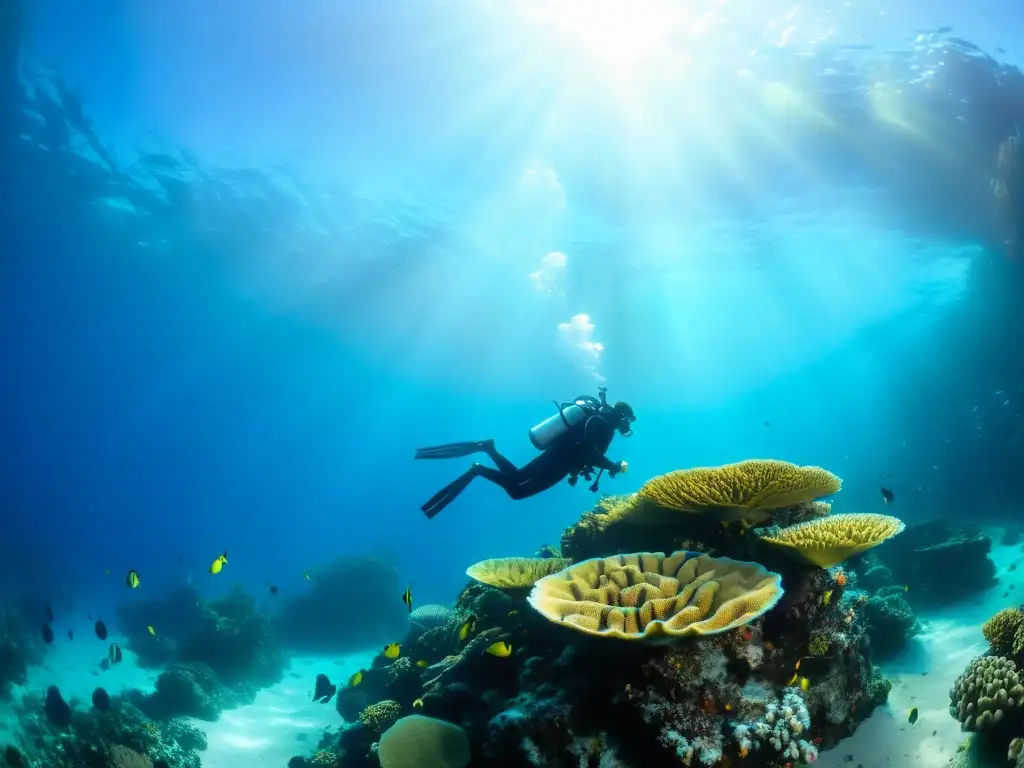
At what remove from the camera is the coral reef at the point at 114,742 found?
29.1 ft

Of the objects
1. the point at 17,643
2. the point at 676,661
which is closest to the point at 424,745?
the point at 676,661

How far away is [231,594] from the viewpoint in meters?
20.4

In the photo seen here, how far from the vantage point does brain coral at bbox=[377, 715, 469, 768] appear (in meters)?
3.97

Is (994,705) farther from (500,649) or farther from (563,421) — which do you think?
(563,421)

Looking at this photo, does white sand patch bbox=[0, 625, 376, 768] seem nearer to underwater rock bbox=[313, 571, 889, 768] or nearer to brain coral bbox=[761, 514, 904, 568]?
underwater rock bbox=[313, 571, 889, 768]

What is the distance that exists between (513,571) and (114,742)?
9236 mm

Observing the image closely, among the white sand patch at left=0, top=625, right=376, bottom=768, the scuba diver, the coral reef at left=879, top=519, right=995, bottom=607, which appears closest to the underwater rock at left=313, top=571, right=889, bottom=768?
the scuba diver

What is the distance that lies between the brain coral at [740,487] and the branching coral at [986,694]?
1.90m

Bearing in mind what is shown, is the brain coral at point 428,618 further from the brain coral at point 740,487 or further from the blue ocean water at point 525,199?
the blue ocean water at point 525,199

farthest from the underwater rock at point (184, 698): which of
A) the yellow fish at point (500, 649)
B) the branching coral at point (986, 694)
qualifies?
the branching coral at point (986, 694)

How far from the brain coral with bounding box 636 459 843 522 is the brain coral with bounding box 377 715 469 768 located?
2.53 meters

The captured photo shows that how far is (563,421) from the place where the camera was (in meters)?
8.42

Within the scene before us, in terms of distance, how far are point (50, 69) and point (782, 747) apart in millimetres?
33220

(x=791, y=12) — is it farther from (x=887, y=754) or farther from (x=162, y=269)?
(x=162, y=269)
